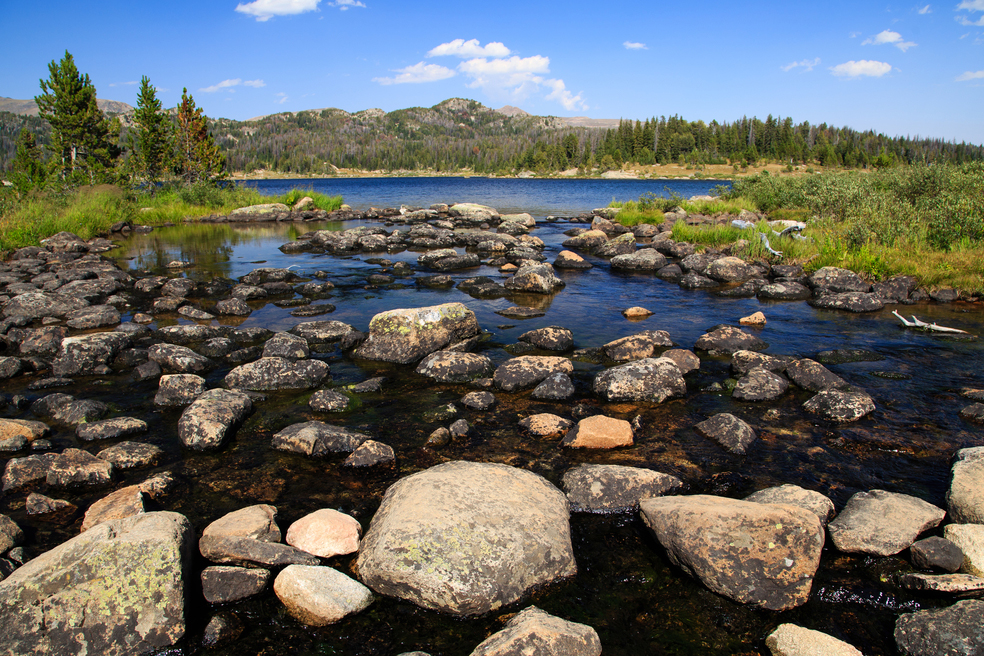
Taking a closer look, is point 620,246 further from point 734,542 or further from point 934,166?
point 734,542

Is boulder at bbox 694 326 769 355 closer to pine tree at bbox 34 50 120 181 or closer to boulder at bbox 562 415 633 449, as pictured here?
boulder at bbox 562 415 633 449

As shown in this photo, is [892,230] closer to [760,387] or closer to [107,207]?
[760,387]

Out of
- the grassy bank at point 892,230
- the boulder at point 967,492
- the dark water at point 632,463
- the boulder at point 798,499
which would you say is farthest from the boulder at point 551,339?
the grassy bank at point 892,230

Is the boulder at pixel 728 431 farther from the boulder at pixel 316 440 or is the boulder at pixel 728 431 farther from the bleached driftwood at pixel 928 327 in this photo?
the bleached driftwood at pixel 928 327

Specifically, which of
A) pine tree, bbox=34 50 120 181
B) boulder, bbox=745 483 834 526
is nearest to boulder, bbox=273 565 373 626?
boulder, bbox=745 483 834 526

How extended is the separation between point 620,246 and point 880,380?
13.8 m

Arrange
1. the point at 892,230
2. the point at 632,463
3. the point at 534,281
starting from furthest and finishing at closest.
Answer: the point at 892,230
the point at 534,281
the point at 632,463

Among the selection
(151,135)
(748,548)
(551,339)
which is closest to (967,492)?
(748,548)

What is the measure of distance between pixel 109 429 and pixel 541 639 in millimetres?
6195

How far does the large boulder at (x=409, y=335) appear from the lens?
31.3 ft

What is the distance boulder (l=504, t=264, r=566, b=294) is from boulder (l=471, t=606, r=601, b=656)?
475 inches

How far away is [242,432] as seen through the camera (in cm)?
690

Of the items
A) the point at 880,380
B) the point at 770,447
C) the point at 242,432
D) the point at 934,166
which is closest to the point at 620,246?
the point at 934,166

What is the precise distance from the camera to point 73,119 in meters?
35.1
